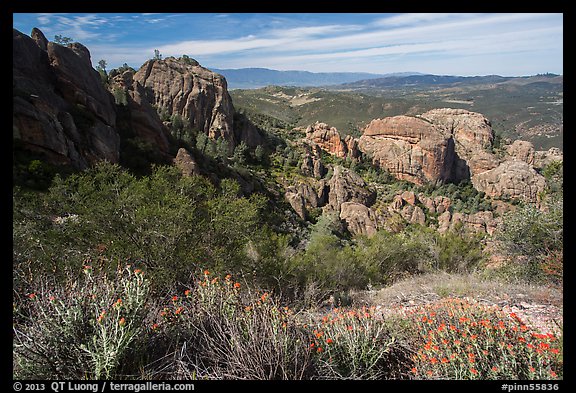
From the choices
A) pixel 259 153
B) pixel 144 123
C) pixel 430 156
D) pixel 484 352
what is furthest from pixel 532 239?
pixel 430 156

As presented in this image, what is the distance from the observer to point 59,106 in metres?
17.8

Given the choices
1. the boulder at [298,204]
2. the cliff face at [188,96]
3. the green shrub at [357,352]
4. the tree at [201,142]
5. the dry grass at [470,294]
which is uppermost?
the cliff face at [188,96]

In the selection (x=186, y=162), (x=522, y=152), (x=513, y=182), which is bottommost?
(x=513, y=182)

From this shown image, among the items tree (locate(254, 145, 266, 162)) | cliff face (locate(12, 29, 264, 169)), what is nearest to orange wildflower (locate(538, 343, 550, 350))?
cliff face (locate(12, 29, 264, 169))

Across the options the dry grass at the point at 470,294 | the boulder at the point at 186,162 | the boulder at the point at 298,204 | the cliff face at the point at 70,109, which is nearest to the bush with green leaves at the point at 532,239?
the dry grass at the point at 470,294

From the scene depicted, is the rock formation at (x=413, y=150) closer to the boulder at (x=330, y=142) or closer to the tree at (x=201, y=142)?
the boulder at (x=330, y=142)

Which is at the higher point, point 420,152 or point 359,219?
point 420,152

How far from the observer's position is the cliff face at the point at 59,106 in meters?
14.9

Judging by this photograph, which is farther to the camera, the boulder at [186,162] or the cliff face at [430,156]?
the cliff face at [430,156]

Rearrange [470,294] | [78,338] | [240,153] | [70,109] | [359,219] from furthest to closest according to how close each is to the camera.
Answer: [240,153], [359,219], [70,109], [470,294], [78,338]

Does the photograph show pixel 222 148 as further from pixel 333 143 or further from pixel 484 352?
pixel 484 352

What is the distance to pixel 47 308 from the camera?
262cm

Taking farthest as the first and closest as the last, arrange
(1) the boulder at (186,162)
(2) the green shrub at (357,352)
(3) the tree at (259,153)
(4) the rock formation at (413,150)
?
1. (4) the rock formation at (413,150)
2. (3) the tree at (259,153)
3. (1) the boulder at (186,162)
4. (2) the green shrub at (357,352)
